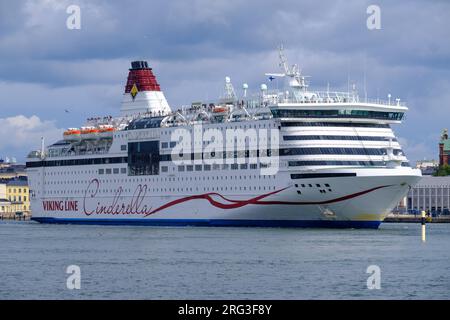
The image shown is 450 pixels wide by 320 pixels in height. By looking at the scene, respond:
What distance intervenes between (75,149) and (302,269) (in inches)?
2148

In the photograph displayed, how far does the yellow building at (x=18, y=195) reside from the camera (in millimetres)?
185500

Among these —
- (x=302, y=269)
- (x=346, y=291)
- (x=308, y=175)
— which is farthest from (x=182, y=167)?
(x=346, y=291)

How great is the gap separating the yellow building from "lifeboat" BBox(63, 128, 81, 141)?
84.8m

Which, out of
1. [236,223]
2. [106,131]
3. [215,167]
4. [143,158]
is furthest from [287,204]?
[106,131]

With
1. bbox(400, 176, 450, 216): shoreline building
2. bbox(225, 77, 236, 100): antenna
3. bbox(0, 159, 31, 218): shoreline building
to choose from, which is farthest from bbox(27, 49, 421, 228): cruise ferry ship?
bbox(0, 159, 31, 218): shoreline building

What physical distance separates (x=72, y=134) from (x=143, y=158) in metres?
11.8

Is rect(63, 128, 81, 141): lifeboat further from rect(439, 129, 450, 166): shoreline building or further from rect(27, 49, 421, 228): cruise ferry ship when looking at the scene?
rect(439, 129, 450, 166): shoreline building

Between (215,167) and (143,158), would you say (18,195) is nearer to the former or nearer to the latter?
(143,158)

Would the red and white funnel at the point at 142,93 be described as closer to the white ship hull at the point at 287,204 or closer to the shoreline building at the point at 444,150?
the white ship hull at the point at 287,204

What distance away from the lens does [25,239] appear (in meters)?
73.8

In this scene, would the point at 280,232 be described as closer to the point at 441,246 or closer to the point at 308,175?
the point at 308,175

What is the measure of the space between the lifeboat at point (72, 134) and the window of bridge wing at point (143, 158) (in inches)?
354

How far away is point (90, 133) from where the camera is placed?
97938 mm

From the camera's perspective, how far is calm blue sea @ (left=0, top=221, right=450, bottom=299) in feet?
136
